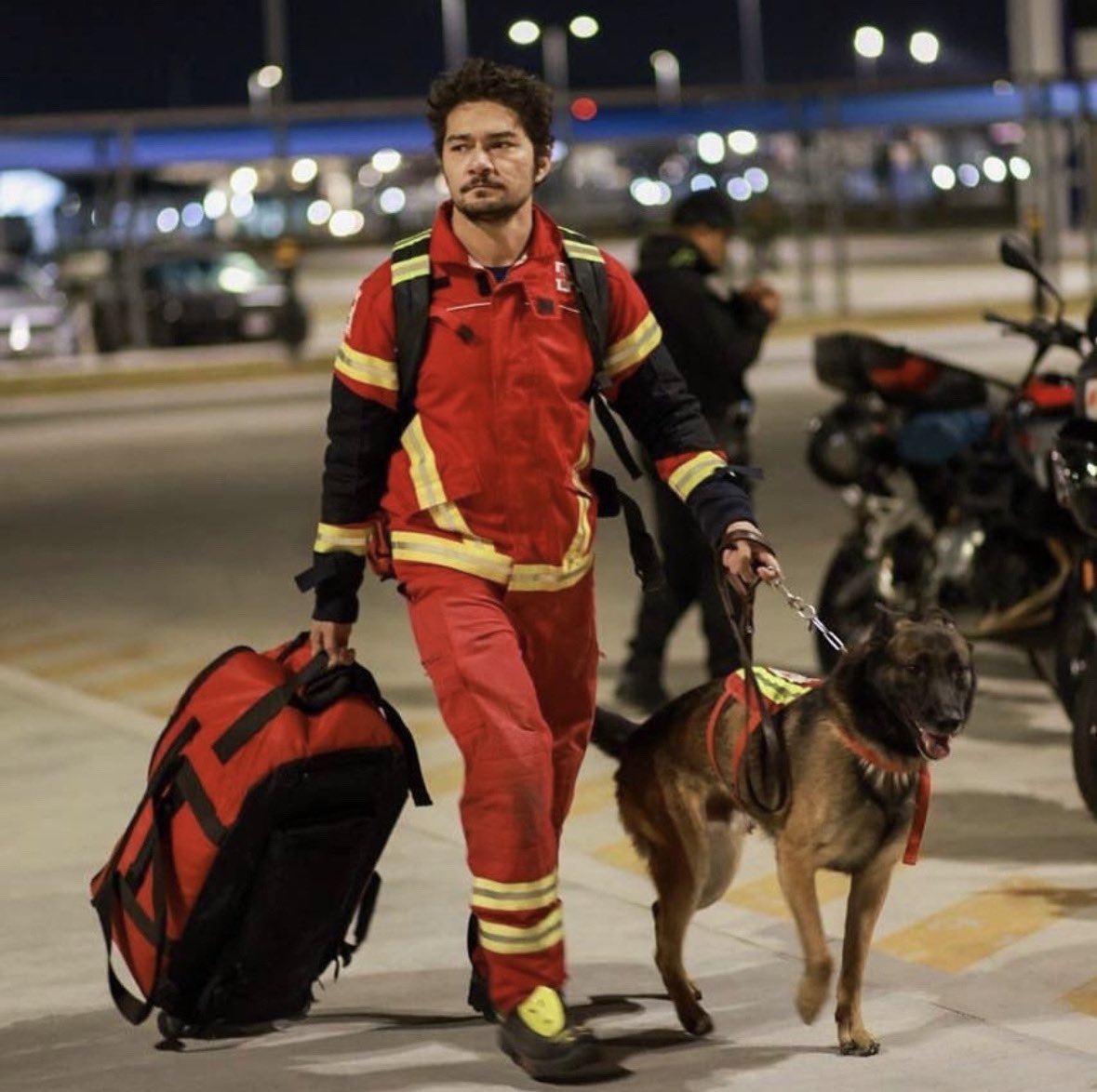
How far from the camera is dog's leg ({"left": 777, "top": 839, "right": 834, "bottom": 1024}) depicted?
4664 mm

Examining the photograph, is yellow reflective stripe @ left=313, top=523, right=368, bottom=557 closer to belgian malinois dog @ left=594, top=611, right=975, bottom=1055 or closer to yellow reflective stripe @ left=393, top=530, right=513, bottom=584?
yellow reflective stripe @ left=393, top=530, right=513, bottom=584

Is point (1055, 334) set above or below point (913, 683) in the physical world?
above

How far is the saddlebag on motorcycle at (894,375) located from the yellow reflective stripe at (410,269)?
3854 millimetres

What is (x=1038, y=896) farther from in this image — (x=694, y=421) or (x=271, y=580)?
(x=271, y=580)

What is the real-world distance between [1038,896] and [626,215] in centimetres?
4817

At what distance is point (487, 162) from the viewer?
181 inches

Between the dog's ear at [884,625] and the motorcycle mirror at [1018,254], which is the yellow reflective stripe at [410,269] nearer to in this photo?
the dog's ear at [884,625]

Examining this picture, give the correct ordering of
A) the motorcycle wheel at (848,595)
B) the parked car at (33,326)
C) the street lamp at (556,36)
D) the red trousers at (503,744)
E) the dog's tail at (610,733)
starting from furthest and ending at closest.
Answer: the street lamp at (556,36), the parked car at (33,326), the motorcycle wheel at (848,595), the dog's tail at (610,733), the red trousers at (503,744)

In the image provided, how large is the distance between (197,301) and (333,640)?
2410cm

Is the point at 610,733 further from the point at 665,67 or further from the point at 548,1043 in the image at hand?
the point at 665,67

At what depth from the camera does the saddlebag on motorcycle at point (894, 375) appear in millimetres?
8211

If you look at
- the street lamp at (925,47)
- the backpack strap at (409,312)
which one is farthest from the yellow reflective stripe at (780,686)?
the street lamp at (925,47)

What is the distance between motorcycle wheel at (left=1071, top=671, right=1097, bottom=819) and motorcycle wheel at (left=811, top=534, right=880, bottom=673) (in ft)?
6.53

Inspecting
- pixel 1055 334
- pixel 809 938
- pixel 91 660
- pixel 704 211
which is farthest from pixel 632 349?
pixel 91 660
